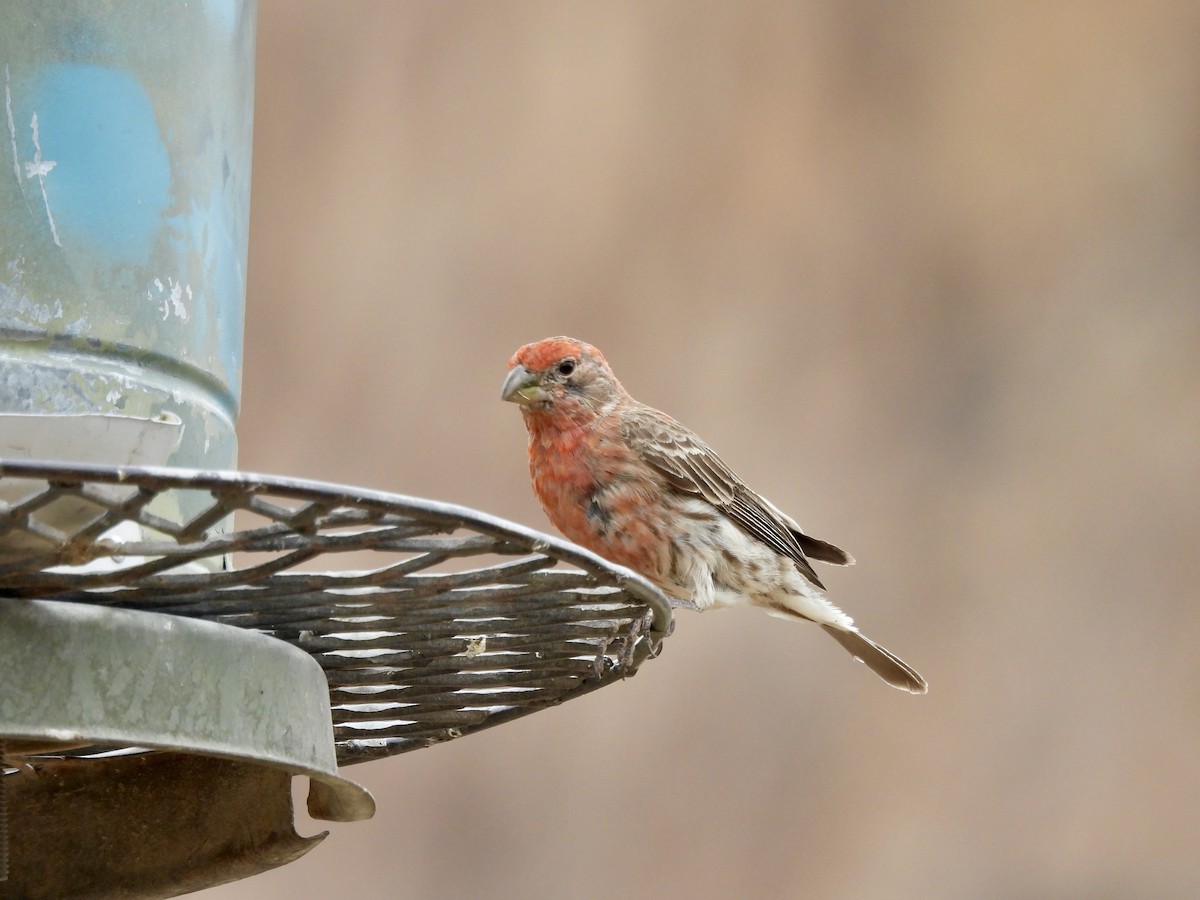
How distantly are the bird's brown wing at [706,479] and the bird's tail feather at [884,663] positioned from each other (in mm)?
289

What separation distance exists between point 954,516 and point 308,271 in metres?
2.89

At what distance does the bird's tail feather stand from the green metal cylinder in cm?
Answer: 314

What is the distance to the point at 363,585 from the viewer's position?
1806 millimetres

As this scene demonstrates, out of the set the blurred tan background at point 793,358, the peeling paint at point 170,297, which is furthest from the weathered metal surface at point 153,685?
the blurred tan background at point 793,358

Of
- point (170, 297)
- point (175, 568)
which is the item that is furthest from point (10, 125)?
point (175, 568)

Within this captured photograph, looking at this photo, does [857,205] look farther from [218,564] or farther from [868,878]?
[218,564]

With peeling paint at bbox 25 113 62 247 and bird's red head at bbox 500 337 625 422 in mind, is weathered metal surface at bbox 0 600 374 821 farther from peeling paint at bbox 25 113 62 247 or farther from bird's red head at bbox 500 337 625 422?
bird's red head at bbox 500 337 625 422

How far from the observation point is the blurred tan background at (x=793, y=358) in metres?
6.83

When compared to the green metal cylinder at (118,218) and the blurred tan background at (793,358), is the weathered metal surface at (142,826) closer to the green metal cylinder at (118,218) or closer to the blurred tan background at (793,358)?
the green metal cylinder at (118,218)

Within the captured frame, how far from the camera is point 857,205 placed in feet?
23.8

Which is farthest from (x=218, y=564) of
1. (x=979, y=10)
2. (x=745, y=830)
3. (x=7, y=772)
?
(x=979, y=10)

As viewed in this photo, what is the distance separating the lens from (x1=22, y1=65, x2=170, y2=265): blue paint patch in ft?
7.54

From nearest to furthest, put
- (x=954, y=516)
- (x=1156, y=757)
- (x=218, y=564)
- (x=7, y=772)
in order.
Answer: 1. (x=218, y=564)
2. (x=7, y=772)
3. (x=1156, y=757)
4. (x=954, y=516)

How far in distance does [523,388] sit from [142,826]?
7.57 feet
